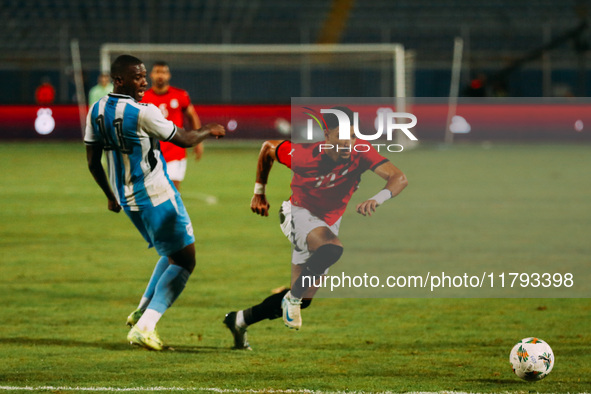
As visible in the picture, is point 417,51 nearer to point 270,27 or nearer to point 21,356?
point 270,27

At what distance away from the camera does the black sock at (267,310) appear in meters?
6.09

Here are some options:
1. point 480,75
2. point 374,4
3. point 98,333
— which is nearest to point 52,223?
point 98,333

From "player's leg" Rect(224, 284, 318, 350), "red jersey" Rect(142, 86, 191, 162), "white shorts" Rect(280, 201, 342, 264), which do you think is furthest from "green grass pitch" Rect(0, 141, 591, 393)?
"red jersey" Rect(142, 86, 191, 162)

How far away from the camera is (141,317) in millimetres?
6219

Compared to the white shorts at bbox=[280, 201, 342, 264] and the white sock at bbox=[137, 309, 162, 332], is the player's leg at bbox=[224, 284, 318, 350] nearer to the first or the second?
the white shorts at bbox=[280, 201, 342, 264]

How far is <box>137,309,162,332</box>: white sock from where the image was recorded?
6098 millimetres

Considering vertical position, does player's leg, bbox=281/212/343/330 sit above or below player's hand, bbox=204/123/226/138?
below

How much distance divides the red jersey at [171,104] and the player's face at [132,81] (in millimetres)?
4822

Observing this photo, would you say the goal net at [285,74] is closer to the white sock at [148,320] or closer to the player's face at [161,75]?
the player's face at [161,75]

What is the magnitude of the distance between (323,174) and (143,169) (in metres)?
1.17

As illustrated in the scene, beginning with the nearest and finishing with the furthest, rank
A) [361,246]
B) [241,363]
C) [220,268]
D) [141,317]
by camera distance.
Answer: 1. [241,363]
2. [141,317]
3. [220,268]
4. [361,246]

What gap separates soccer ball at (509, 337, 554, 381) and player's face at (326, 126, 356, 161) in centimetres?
157

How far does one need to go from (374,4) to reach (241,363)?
29783 millimetres

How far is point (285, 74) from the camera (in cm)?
2933
